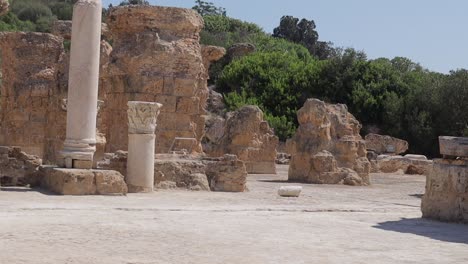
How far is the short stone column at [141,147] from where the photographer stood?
13.5 meters

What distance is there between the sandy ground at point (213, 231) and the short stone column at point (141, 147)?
50cm

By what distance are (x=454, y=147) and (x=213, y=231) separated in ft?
13.8

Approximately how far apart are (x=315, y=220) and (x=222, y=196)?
141 inches

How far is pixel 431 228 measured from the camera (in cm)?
993

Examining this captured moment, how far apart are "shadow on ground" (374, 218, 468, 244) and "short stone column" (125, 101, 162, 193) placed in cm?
483

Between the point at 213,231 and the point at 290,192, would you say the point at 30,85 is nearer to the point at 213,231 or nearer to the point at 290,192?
the point at 290,192

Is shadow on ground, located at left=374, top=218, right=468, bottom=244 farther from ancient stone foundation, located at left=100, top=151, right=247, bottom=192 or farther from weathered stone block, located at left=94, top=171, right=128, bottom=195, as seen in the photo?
ancient stone foundation, located at left=100, top=151, right=247, bottom=192

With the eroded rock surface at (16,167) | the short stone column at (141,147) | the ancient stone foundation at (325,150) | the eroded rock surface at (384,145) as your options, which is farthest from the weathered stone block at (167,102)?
the eroded rock surface at (384,145)

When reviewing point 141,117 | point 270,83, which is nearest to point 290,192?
point 141,117

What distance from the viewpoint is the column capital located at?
13727mm

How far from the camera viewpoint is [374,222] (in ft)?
34.0

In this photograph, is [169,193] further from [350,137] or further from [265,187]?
[350,137]

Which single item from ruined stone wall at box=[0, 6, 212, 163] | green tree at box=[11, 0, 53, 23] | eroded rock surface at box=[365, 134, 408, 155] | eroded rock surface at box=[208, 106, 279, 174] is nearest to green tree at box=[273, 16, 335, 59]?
green tree at box=[11, 0, 53, 23]

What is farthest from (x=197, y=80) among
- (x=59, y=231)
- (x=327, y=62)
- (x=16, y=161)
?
(x=327, y=62)
